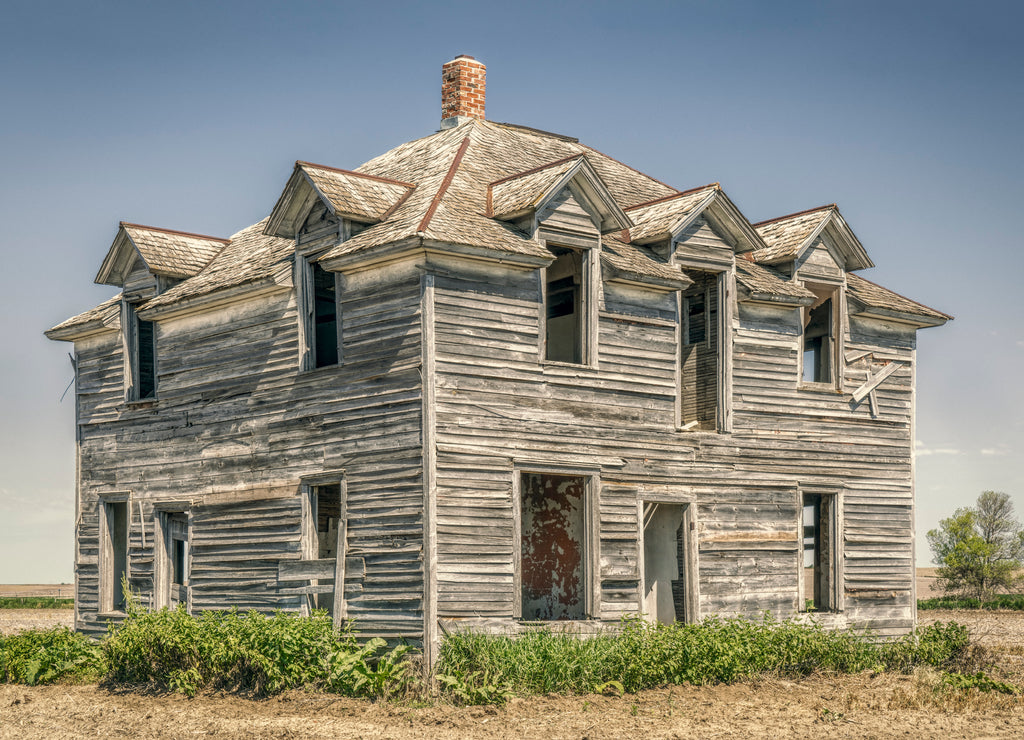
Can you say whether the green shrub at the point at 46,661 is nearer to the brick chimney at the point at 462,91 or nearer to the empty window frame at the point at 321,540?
the empty window frame at the point at 321,540

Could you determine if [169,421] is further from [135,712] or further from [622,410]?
[622,410]

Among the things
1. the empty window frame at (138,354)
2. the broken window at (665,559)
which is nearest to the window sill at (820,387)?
the broken window at (665,559)

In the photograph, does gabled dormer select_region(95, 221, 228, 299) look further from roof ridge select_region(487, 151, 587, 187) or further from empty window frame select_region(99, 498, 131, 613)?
roof ridge select_region(487, 151, 587, 187)

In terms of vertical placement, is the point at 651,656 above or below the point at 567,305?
below

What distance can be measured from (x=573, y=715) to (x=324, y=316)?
11677 millimetres

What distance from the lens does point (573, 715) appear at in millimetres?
16234

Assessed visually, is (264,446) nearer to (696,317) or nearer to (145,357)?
(145,357)

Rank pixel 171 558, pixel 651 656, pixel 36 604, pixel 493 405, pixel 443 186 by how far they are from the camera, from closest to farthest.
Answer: pixel 651 656
pixel 493 405
pixel 443 186
pixel 171 558
pixel 36 604

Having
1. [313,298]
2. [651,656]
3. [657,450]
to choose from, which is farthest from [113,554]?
[651,656]

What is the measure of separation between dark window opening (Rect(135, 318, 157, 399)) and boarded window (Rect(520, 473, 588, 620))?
8359 mm

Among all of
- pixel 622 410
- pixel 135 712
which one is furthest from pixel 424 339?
pixel 135 712

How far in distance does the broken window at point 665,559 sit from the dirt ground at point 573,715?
267 cm

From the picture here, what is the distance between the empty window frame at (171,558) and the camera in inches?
906

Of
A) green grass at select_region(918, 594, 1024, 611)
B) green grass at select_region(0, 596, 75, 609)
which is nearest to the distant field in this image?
green grass at select_region(0, 596, 75, 609)
